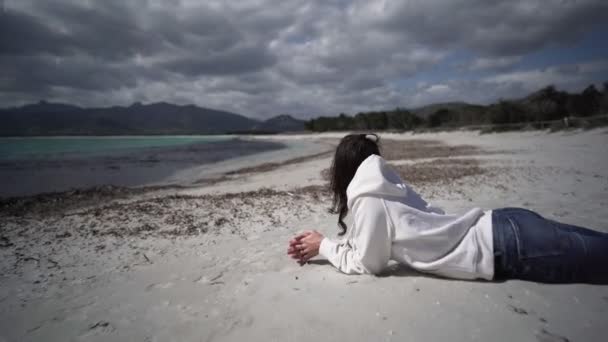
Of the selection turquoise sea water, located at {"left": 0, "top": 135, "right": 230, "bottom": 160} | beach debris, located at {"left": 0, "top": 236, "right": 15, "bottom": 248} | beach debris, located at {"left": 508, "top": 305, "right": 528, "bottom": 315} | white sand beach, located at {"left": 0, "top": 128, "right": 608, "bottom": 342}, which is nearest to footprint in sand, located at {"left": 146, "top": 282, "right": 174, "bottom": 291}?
white sand beach, located at {"left": 0, "top": 128, "right": 608, "bottom": 342}

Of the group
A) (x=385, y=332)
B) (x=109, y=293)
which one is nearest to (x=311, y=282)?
(x=385, y=332)

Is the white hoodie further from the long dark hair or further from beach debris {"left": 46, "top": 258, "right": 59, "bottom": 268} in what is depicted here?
beach debris {"left": 46, "top": 258, "right": 59, "bottom": 268}

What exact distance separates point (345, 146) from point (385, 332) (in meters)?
1.25

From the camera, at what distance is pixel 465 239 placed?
5.75 ft

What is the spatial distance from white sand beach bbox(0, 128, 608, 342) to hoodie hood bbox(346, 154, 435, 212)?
65 cm

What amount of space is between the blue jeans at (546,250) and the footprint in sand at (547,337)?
1.36 feet

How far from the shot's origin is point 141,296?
2.30 meters

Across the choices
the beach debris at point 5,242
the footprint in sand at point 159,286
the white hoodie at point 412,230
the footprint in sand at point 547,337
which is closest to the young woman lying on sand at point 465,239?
the white hoodie at point 412,230

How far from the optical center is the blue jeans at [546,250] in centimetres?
158

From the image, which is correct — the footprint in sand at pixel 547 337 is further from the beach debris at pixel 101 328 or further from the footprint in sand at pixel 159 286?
the footprint in sand at pixel 159 286

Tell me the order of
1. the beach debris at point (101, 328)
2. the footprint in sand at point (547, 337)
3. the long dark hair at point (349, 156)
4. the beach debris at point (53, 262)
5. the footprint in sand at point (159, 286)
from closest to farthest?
the footprint in sand at point (547, 337) → the beach debris at point (101, 328) → the long dark hair at point (349, 156) → the footprint in sand at point (159, 286) → the beach debris at point (53, 262)

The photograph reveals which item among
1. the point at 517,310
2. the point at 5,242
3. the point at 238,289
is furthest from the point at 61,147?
the point at 517,310

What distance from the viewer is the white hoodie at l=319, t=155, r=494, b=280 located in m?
1.74

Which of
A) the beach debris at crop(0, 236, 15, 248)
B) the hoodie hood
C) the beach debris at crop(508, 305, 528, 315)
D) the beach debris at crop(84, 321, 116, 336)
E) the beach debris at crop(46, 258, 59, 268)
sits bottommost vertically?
the beach debris at crop(46, 258, 59, 268)
